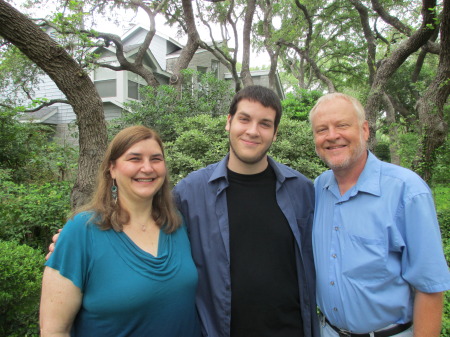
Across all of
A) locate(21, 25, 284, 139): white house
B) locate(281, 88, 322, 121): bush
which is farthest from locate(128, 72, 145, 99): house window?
locate(281, 88, 322, 121): bush

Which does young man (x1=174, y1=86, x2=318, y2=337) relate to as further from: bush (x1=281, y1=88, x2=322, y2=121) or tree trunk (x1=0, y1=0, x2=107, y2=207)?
bush (x1=281, y1=88, x2=322, y2=121)

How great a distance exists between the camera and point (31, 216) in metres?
5.11

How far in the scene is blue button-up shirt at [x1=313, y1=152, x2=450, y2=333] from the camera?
175cm

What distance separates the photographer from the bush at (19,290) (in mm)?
3084

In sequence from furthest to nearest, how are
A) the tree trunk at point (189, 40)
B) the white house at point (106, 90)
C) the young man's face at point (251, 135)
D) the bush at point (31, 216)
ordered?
the white house at point (106, 90)
the tree trunk at point (189, 40)
the bush at point (31, 216)
the young man's face at point (251, 135)

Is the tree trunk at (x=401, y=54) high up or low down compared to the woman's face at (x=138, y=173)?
up

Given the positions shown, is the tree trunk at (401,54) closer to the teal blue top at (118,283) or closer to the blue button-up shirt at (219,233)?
the blue button-up shirt at (219,233)

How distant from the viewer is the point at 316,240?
218cm

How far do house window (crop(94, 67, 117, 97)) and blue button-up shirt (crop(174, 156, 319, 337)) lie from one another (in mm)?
15502

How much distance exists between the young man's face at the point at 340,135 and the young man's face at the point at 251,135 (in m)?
0.39

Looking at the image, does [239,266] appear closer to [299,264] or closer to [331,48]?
[299,264]

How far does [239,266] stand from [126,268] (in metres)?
0.77

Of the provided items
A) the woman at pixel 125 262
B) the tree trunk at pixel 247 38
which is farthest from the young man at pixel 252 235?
the tree trunk at pixel 247 38

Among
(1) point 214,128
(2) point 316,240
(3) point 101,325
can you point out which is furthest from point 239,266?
(1) point 214,128
